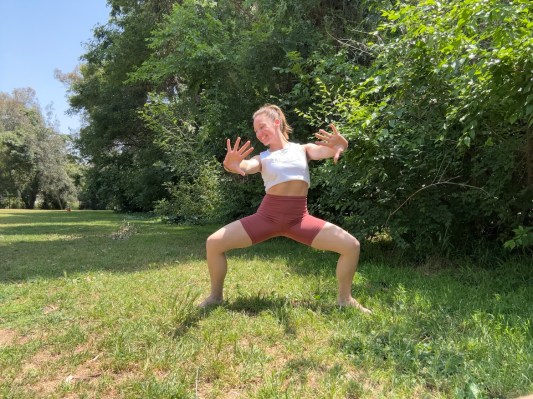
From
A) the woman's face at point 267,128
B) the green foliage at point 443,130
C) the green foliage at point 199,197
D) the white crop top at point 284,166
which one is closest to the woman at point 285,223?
the white crop top at point 284,166

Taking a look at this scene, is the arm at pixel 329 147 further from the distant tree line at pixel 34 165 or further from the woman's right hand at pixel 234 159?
the distant tree line at pixel 34 165

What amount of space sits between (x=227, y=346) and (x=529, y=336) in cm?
207

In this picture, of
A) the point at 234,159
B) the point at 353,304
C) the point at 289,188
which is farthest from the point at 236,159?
the point at 353,304

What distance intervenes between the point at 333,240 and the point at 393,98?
249cm

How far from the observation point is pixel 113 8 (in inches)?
880

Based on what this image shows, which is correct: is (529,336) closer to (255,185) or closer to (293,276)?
(293,276)

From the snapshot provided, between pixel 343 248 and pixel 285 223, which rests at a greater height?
pixel 285 223

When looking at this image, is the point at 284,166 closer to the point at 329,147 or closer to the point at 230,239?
the point at 329,147

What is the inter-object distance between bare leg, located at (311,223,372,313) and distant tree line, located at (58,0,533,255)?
4.75 feet

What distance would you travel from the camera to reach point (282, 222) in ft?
12.1

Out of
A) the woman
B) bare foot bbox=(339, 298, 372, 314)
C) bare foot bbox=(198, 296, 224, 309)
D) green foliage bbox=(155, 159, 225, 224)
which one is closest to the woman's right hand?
the woman

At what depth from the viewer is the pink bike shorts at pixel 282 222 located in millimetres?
3684

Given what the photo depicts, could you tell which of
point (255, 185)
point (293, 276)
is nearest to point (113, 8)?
point (255, 185)

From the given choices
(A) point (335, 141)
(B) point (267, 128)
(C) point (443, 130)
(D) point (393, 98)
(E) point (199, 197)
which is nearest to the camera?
(A) point (335, 141)
